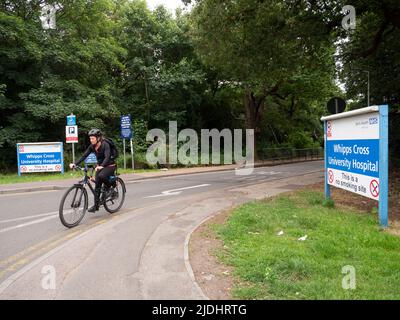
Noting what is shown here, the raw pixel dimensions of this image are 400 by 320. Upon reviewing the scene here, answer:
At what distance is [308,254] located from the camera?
545cm

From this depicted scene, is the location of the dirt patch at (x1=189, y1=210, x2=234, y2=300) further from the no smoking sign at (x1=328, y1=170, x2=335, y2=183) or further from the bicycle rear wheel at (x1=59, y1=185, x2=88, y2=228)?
the no smoking sign at (x1=328, y1=170, x2=335, y2=183)

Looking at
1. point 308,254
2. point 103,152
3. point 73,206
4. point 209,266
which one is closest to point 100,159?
point 103,152

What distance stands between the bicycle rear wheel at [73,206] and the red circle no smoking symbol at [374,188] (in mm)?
5698

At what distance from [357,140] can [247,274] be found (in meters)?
4.59

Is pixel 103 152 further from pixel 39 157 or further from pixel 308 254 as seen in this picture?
pixel 39 157

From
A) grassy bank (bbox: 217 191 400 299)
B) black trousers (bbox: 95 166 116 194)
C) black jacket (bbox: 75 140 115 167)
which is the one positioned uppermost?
black jacket (bbox: 75 140 115 167)

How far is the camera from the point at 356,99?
1134 inches

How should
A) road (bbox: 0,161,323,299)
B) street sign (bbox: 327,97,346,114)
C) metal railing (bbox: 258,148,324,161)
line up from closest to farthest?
road (bbox: 0,161,323,299) → street sign (bbox: 327,97,346,114) → metal railing (bbox: 258,148,324,161)

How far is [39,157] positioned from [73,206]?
41.4ft

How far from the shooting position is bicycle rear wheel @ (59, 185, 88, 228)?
7891 mm

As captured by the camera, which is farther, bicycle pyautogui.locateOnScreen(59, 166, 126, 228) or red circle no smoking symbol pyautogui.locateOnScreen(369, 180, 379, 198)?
bicycle pyautogui.locateOnScreen(59, 166, 126, 228)

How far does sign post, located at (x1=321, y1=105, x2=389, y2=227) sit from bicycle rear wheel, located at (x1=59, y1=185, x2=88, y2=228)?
5653 mm

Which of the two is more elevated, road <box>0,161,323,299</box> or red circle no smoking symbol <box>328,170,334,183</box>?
red circle no smoking symbol <box>328,170,334,183</box>

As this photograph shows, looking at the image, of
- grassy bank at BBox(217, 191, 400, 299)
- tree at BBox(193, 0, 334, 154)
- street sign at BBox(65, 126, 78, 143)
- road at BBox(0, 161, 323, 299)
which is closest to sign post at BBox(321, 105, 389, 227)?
grassy bank at BBox(217, 191, 400, 299)
